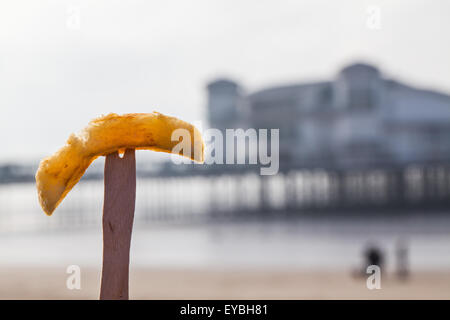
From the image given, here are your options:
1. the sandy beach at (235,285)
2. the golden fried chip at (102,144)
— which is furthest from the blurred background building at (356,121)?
the golden fried chip at (102,144)

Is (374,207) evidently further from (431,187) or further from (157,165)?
(157,165)

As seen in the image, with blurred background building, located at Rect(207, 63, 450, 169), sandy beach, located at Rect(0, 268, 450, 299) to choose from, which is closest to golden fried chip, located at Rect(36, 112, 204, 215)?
sandy beach, located at Rect(0, 268, 450, 299)

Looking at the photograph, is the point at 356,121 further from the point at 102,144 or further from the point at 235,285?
the point at 102,144

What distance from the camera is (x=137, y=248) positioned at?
28.4 metres

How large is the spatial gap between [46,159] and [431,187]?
4556 cm

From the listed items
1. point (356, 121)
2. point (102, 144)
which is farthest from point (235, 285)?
point (356, 121)

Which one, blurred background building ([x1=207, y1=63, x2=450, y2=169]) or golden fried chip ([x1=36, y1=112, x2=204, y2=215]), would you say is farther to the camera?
blurred background building ([x1=207, y1=63, x2=450, y2=169])

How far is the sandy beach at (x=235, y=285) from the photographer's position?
1166 centimetres

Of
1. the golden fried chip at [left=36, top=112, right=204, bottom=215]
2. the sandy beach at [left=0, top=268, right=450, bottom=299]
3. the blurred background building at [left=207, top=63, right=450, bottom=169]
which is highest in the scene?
the blurred background building at [left=207, top=63, right=450, bottom=169]

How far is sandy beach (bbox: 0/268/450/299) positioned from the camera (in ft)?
38.3

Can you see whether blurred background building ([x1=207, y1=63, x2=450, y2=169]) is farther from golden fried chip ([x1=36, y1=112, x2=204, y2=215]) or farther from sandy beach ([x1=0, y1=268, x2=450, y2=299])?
golden fried chip ([x1=36, y1=112, x2=204, y2=215])

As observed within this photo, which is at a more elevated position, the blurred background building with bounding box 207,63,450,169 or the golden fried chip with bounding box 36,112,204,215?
the blurred background building with bounding box 207,63,450,169

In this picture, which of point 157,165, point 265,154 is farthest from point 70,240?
point 265,154
